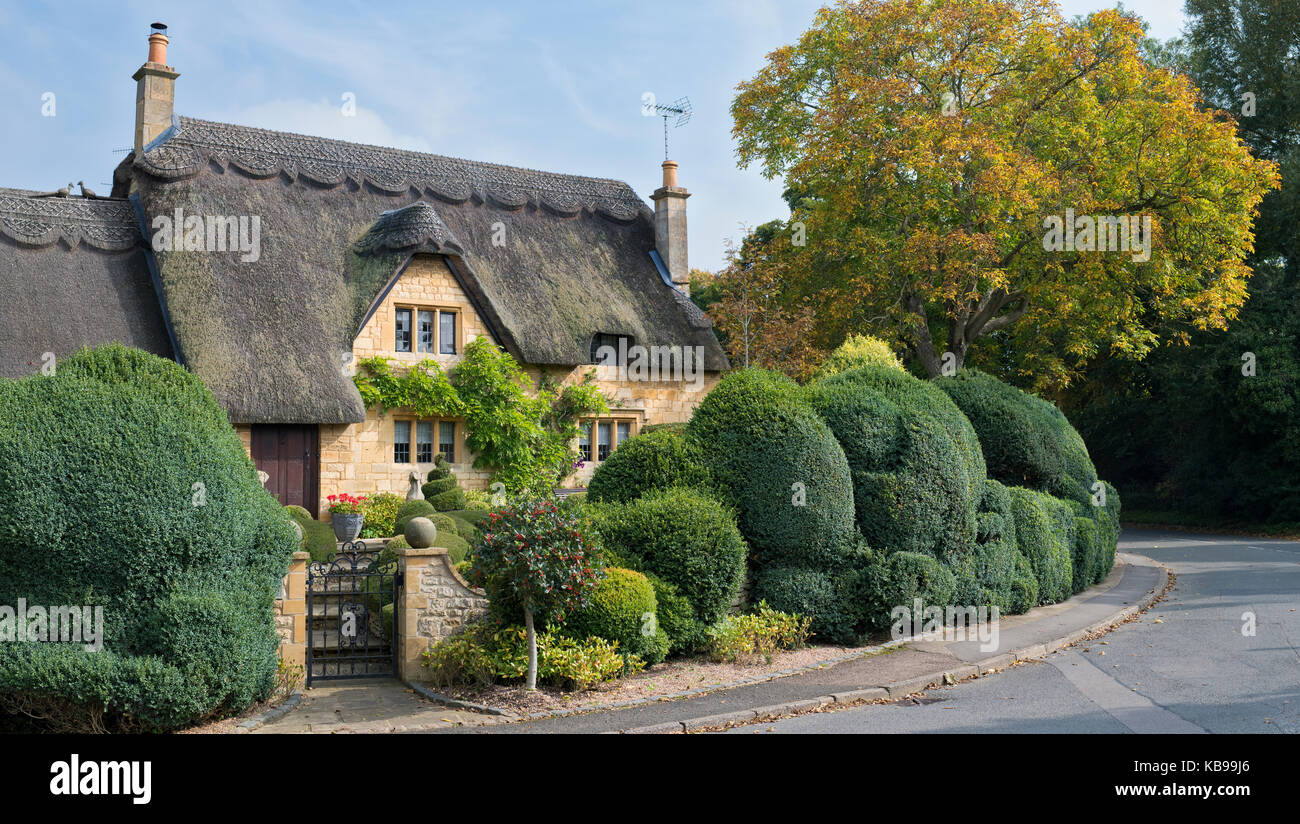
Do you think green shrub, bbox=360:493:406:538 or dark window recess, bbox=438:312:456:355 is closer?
green shrub, bbox=360:493:406:538

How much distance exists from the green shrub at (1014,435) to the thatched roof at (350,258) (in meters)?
9.44

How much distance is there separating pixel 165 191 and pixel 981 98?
19.1 metres

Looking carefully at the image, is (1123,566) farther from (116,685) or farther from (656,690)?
(116,685)

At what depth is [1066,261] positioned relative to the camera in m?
23.4

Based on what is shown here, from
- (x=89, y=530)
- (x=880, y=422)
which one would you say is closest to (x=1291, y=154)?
(x=880, y=422)

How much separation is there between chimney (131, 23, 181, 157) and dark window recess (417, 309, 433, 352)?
7.06m

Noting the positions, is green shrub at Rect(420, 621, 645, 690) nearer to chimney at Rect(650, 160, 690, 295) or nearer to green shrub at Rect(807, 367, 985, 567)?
green shrub at Rect(807, 367, 985, 567)

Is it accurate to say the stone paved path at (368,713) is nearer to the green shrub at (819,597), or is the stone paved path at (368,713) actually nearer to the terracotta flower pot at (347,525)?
the green shrub at (819,597)

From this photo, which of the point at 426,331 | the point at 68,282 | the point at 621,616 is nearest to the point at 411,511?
the point at 426,331

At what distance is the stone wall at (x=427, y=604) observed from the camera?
31.8 feet

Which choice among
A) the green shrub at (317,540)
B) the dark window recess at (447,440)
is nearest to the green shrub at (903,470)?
the green shrub at (317,540)

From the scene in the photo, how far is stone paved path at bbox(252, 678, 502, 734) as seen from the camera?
320 inches

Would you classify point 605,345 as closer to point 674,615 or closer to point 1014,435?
point 1014,435

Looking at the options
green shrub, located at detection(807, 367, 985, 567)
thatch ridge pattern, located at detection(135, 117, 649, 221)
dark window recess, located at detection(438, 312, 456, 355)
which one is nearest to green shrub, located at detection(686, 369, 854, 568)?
green shrub, located at detection(807, 367, 985, 567)
